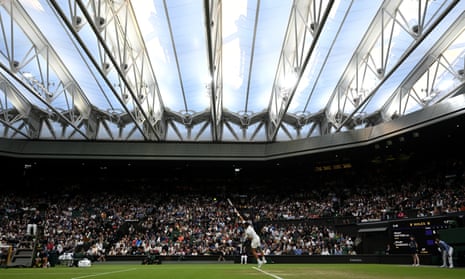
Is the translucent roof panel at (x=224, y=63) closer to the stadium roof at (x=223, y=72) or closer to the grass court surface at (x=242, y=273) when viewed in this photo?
the stadium roof at (x=223, y=72)

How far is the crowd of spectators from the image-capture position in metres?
30.8

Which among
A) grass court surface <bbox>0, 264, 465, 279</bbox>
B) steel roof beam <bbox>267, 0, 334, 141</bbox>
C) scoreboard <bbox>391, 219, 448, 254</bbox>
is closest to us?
grass court surface <bbox>0, 264, 465, 279</bbox>

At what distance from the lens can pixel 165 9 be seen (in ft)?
64.4

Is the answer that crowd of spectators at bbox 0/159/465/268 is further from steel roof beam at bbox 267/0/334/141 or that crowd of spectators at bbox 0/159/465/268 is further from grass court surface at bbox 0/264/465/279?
grass court surface at bbox 0/264/465/279

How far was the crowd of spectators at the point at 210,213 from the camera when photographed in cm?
3077

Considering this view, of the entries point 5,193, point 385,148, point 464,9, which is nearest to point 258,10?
point 464,9

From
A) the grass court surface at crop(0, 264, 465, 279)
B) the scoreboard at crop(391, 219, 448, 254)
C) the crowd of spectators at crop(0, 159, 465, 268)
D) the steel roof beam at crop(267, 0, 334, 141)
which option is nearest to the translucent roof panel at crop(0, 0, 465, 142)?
the steel roof beam at crop(267, 0, 334, 141)

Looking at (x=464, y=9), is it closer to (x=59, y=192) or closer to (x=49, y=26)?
(x=49, y=26)

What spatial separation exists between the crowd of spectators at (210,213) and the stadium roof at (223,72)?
6.39 meters

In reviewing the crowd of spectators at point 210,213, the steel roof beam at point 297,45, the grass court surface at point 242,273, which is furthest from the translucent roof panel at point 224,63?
the grass court surface at point 242,273

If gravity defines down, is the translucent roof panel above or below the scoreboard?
above

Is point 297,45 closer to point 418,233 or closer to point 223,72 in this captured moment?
point 223,72

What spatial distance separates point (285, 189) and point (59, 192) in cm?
2621

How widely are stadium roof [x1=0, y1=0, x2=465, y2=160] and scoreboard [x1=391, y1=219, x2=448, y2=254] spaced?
695 centimetres
